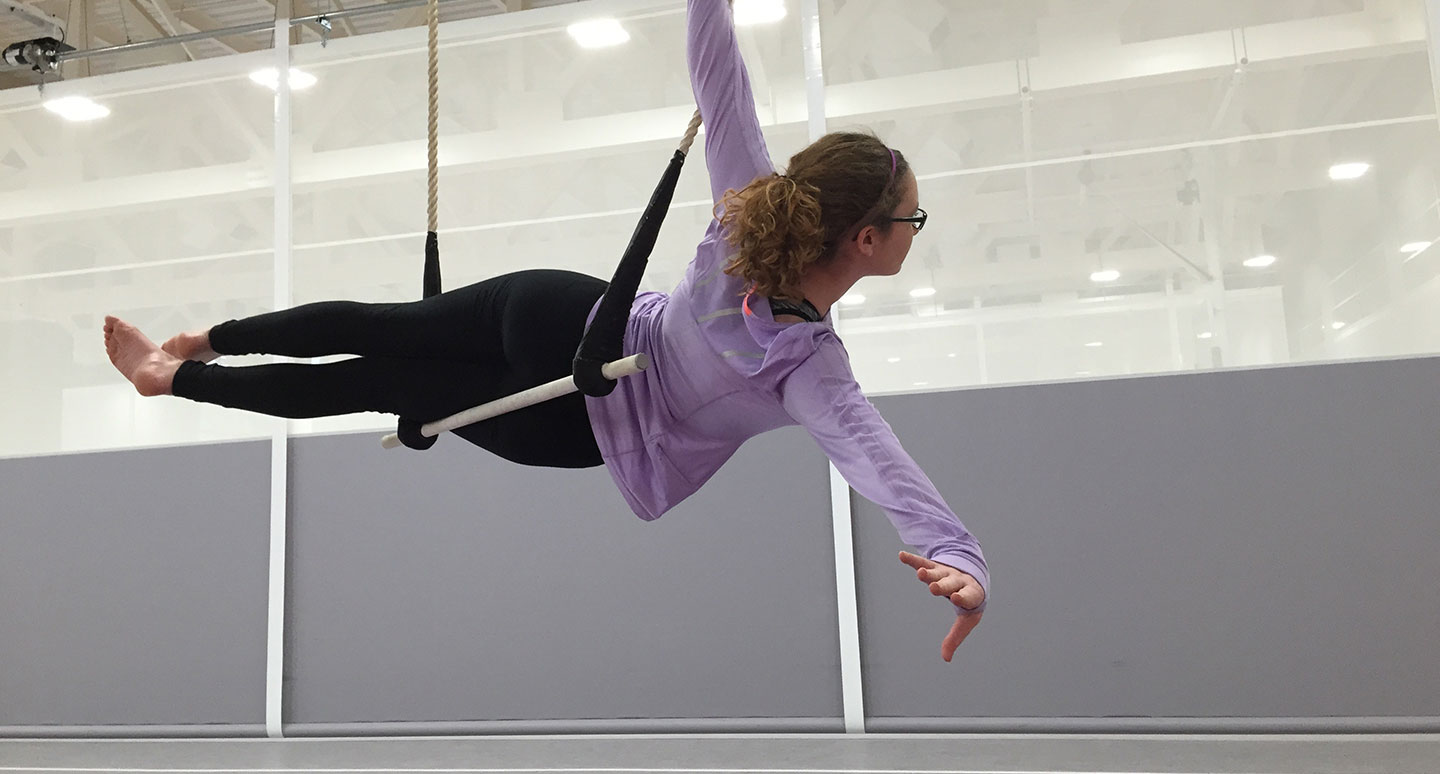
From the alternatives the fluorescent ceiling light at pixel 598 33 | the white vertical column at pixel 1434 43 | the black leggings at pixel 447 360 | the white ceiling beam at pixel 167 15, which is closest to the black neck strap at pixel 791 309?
the black leggings at pixel 447 360

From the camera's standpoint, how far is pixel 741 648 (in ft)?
12.3

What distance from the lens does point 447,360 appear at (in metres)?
1.82

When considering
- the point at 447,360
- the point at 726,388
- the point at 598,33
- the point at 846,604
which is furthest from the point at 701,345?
the point at 598,33

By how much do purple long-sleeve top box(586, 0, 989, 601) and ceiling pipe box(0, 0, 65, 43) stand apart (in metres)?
3.95

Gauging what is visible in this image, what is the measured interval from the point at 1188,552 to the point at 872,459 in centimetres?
233

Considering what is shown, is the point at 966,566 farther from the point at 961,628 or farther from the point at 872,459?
the point at 872,459

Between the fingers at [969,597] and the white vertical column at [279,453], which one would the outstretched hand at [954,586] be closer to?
the fingers at [969,597]

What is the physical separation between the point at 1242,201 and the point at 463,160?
8.89 feet

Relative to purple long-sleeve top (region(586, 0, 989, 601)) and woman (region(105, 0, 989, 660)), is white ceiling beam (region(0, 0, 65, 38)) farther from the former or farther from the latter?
purple long-sleeve top (region(586, 0, 989, 601))

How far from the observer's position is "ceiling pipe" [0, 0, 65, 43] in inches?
180

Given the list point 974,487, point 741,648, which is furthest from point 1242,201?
point 741,648

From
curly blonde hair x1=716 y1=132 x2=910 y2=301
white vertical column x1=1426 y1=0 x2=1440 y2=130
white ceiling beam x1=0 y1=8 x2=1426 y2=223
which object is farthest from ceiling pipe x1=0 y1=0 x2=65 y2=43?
white vertical column x1=1426 y1=0 x2=1440 y2=130

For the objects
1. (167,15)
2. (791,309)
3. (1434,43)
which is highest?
(167,15)

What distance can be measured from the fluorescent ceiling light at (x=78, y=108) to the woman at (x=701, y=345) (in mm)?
3297
